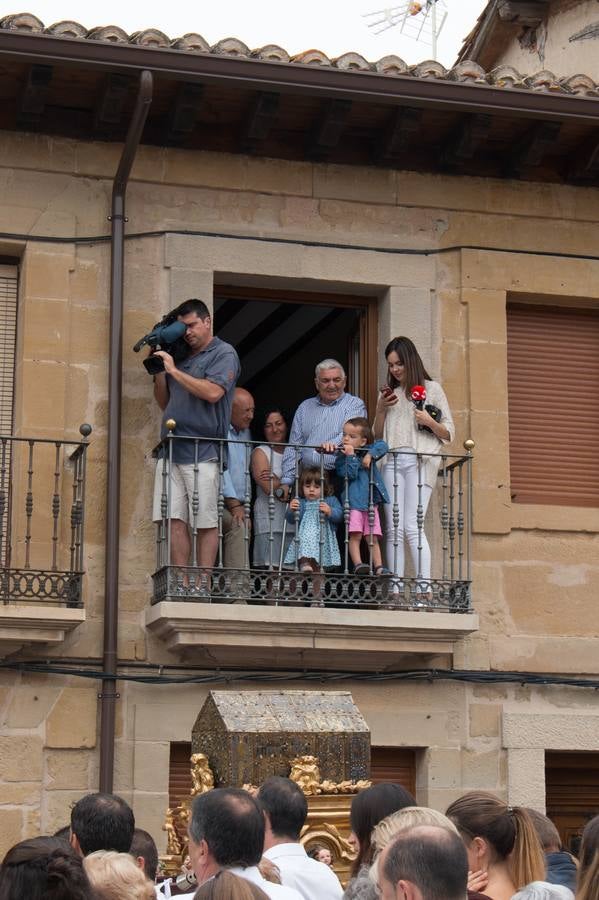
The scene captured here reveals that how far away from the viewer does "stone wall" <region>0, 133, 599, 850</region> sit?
1062 cm

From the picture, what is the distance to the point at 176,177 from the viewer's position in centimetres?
1154

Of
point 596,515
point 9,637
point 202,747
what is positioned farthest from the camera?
point 596,515

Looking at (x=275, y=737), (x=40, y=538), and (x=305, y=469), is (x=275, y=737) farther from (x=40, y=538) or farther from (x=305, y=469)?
(x=305, y=469)

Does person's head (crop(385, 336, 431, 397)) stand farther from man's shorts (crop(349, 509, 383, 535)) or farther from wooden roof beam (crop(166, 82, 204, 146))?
wooden roof beam (crop(166, 82, 204, 146))

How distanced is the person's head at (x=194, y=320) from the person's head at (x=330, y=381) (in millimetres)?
847

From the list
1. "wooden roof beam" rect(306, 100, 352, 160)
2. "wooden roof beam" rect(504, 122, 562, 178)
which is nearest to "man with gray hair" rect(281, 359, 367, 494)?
"wooden roof beam" rect(306, 100, 352, 160)

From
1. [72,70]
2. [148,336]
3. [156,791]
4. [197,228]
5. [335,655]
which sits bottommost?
[156,791]

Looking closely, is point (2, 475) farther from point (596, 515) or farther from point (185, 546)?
point (596, 515)

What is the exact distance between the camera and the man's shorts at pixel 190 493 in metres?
10.8

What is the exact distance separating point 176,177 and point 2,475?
250 centimetres

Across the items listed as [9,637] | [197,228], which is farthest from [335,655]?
[197,228]

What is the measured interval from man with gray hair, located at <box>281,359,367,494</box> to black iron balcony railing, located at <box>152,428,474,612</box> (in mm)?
42

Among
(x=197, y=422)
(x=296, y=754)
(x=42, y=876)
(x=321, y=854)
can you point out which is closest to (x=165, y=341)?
(x=197, y=422)

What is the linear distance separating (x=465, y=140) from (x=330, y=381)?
6.54 feet
